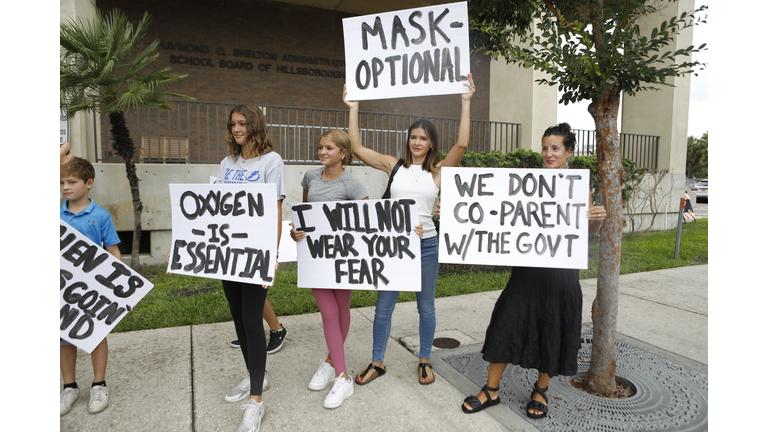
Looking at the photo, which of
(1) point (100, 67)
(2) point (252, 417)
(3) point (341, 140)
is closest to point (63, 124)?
(1) point (100, 67)

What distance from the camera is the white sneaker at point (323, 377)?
3.00 m

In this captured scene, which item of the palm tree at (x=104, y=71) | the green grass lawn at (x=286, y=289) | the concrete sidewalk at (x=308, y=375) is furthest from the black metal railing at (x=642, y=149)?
the palm tree at (x=104, y=71)

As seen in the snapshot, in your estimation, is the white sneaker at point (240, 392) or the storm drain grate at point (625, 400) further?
the white sneaker at point (240, 392)

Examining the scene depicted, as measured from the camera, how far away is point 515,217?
271 centimetres

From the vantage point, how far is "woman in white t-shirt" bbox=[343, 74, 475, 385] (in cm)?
293

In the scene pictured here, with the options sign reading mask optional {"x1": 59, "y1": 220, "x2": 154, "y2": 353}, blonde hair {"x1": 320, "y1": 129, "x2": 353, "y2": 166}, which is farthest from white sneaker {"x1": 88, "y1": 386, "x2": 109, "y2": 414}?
blonde hair {"x1": 320, "y1": 129, "x2": 353, "y2": 166}

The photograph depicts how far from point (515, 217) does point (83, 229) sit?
2573mm

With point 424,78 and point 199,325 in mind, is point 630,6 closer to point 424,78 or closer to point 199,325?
point 424,78

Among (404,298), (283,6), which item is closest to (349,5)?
(283,6)

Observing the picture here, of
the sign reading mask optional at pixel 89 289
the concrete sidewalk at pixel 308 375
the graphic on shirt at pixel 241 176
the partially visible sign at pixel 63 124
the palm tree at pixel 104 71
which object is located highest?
the palm tree at pixel 104 71

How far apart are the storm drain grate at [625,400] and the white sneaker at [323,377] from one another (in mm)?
935

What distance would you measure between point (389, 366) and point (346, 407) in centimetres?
67

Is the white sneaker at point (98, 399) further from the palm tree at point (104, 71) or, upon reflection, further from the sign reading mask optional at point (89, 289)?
the palm tree at point (104, 71)

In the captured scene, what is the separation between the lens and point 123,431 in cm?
252
